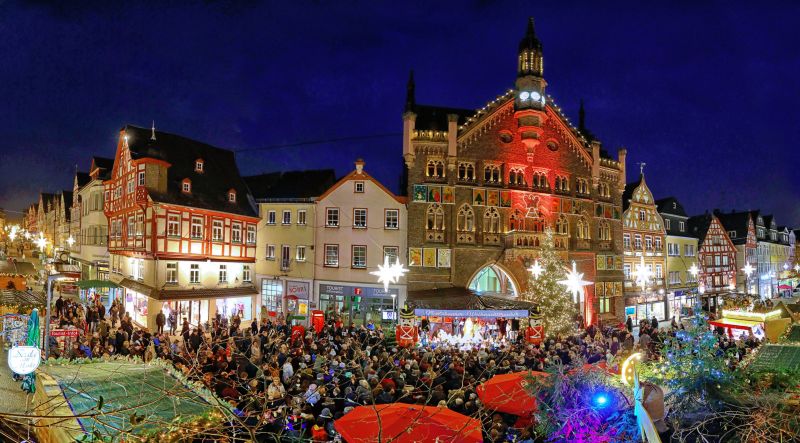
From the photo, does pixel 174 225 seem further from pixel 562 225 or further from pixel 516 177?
pixel 562 225

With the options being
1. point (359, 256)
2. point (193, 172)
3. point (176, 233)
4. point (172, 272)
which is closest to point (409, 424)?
point (359, 256)

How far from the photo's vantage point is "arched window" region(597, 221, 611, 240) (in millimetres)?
35469

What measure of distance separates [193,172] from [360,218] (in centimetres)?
1157

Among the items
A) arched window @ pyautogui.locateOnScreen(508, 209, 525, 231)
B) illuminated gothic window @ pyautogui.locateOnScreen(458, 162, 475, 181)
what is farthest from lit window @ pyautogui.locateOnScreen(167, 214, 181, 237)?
arched window @ pyautogui.locateOnScreen(508, 209, 525, 231)

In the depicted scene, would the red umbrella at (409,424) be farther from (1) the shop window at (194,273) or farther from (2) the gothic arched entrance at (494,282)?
(1) the shop window at (194,273)

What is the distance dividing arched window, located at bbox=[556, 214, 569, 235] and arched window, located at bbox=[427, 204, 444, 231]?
878cm

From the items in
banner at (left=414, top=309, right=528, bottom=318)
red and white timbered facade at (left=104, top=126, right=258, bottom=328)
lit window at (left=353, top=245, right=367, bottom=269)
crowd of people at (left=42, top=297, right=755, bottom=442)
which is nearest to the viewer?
crowd of people at (left=42, top=297, right=755, bottom=442)

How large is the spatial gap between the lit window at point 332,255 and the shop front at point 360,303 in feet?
4.57

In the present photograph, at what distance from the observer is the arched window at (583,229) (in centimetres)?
3434

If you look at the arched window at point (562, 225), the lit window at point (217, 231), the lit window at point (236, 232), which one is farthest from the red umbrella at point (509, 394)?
the lit window at point (236, 232)

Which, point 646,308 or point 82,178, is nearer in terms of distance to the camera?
point 646,308

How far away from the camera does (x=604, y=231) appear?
1411 inches

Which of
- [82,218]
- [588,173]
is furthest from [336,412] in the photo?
[82,218]

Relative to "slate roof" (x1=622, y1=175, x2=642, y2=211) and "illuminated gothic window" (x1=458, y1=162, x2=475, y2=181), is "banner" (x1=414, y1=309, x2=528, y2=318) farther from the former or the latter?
"slate roof" (x1=622, y1=175, x2=642, y2=211)
